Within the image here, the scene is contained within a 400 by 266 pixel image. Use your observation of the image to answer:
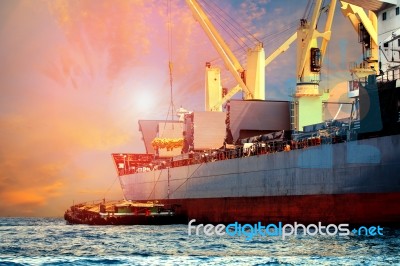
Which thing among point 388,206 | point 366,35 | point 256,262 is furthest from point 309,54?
point 256,262

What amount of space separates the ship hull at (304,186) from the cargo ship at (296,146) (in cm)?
6

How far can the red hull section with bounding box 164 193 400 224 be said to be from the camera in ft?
111

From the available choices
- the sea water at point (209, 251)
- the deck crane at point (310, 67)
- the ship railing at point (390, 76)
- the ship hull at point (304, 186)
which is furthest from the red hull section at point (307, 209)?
the deck crane at point (310, 67)

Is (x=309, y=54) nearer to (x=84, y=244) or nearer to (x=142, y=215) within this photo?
(x=142, y=215)

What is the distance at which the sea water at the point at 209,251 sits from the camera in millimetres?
22875

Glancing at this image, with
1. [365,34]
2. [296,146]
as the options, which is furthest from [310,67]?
[296,146]

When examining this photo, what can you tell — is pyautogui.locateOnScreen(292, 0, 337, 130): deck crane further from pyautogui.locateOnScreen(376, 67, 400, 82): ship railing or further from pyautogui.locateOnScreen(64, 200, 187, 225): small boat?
pyautogui.locateOnScreen(376, 67, 400, 82): ship railing

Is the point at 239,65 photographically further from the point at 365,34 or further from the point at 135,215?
the point at 135,215

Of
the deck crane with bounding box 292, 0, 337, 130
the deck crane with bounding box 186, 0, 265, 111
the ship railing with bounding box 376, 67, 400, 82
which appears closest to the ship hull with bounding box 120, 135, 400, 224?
the ship railing with bounding box 376, 67, 400, 82

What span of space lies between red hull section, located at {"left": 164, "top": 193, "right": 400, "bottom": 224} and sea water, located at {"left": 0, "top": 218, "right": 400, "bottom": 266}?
119 cm

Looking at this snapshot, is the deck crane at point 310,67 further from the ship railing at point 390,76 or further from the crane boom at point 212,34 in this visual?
the ship railing at point 390,76

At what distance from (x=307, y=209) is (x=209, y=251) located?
1309cm

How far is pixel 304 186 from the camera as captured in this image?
39.0 meters

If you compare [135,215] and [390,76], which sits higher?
[390,76]
